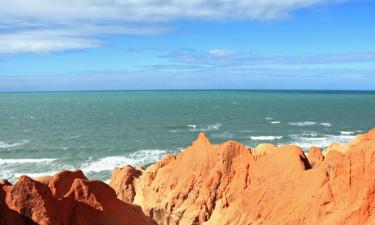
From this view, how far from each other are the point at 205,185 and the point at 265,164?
2654mm

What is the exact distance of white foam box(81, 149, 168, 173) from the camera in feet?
159

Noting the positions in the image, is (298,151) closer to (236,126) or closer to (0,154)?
(0,154)

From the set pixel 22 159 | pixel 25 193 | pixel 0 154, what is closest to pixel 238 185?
pixel 25 193

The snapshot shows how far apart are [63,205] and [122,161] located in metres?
38.1

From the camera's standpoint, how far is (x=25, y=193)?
12.9 meters

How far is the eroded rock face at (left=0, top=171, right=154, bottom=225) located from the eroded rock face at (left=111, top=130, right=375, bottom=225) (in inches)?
132

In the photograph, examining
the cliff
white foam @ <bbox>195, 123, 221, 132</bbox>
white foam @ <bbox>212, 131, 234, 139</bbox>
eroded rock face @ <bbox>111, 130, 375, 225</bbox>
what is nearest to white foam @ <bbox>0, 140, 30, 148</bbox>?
white foam @ <bbox>195, 123, 221, 132</bbox>

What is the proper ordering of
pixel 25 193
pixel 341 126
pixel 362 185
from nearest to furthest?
pixel 25 193 < pixel 362 185 < pixel 341 126

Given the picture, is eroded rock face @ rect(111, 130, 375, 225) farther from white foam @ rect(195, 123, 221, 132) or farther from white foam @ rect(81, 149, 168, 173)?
white foam @ rect(195, 123, 221, 132)

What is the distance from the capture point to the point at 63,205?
13.6 meters

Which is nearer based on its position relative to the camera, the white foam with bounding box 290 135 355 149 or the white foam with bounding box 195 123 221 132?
the white foam with bounding box 290 135 355 149

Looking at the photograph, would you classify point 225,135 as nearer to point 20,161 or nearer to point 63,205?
point 20,161

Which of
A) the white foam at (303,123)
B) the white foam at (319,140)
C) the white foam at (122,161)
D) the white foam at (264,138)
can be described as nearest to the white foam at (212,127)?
the white foam at (264,138)

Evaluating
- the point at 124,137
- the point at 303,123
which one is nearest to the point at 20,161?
the point at 124,137
